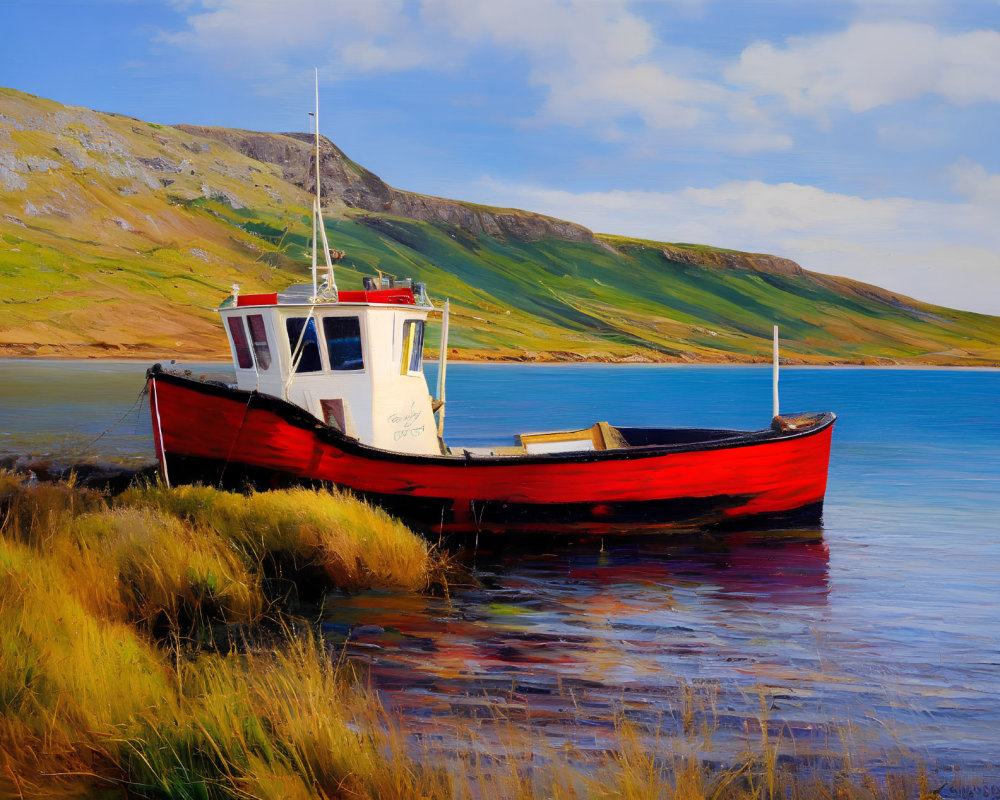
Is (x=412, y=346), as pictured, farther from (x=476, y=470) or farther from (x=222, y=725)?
(x=222, y=725)

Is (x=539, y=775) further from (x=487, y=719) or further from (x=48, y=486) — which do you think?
(x=48, y=486)

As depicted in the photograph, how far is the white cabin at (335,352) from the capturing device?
539 inches

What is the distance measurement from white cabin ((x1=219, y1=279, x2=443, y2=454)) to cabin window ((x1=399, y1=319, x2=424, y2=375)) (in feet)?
0.14

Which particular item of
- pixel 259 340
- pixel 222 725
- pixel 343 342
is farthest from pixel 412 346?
pixel 222 725

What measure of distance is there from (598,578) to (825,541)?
233 inches

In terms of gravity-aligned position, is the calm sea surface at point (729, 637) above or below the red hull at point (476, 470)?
below

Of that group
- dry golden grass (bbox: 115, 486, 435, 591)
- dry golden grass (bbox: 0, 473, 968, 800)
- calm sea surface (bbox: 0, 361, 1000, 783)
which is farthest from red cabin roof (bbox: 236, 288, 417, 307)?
Answer: dry golden grass (bbox: 0, 473, 968, 800)

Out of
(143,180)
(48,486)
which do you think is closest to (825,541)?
(48,486)

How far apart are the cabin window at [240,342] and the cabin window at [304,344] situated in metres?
0.96

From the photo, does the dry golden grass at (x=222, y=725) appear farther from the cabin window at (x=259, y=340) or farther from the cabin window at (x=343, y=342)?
the cabin window at (x=259, y=340)

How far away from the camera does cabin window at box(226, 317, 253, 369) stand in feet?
47.0
